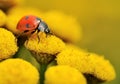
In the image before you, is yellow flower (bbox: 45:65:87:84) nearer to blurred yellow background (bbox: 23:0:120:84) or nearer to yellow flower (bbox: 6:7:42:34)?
yellow flower (bbox: 6:7:42:34)

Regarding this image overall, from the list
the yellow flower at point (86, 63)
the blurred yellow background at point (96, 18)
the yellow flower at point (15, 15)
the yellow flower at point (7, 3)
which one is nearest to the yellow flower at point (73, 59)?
the yellow flower at point (86, 63)

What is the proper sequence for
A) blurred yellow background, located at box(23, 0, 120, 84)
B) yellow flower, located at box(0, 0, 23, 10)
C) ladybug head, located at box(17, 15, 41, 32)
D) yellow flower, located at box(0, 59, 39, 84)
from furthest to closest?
1. blurred yellow background, located at box(23, 0, 120, 84)
2. yellow flower, located at box(0, 0, 23, 10)
3. ladybug head, located at box(17, 15, 41, 32)
4. yellow flower, located at box(0, 59, 39, 84)

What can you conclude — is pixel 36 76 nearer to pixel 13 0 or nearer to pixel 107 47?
pixel 13 0

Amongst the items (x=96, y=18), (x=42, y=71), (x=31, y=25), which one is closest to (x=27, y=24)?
(x=31, y=25)

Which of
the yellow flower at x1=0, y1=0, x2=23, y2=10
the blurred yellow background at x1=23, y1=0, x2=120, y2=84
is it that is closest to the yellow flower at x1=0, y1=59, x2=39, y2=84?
the yellow flower at x1=0, y1=0, x2=23, y2=10

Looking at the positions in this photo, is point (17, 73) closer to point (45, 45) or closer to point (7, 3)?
point (45, 45)

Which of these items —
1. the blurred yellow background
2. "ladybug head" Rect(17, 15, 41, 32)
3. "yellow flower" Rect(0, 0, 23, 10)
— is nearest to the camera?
"ladybug head" Rect(17, 15, 41, 32)
